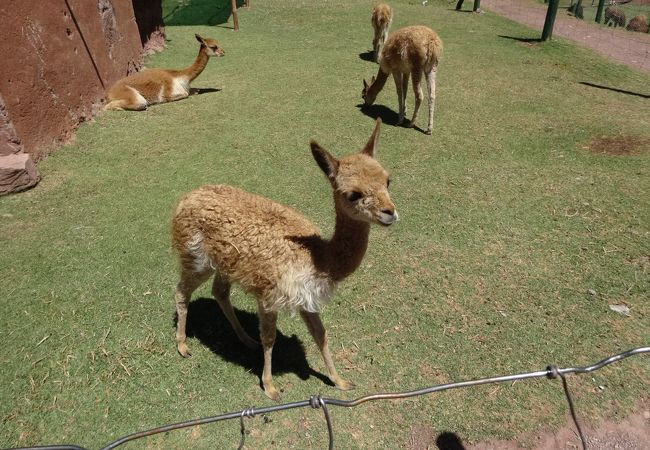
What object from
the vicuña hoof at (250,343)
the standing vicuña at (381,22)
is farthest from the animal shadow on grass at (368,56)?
the vicuña hoof at (250,343)

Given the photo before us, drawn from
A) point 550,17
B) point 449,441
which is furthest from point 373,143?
point 550,17

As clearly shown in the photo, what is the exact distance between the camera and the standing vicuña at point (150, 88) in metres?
7.57

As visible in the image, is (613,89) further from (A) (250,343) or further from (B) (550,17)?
(A) (250,343)

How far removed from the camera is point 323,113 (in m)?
7.81

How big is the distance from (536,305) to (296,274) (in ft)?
8.24

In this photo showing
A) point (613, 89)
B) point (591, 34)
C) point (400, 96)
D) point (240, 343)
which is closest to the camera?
point (240, 343)

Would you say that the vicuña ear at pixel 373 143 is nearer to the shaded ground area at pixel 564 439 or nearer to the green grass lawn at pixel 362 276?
the green grass lawn at pixel 362 276

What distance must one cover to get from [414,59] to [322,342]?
18.2 feet

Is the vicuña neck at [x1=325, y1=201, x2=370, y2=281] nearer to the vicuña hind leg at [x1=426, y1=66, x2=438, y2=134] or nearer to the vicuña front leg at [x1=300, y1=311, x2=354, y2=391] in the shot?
the vicuña front leg at [x1=300, y1=311, x2=354, y2=391]

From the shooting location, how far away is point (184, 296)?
11.0ft

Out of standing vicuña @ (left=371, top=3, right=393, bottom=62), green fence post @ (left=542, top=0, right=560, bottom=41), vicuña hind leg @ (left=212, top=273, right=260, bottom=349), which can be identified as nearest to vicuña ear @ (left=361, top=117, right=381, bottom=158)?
vicuña hind leg @ (left=212, top=273, right=260, bottom=349)

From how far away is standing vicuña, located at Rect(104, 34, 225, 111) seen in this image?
7571 mm

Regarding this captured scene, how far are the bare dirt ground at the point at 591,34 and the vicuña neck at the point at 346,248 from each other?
11.2m

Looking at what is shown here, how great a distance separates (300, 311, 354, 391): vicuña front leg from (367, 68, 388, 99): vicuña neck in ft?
19.7
